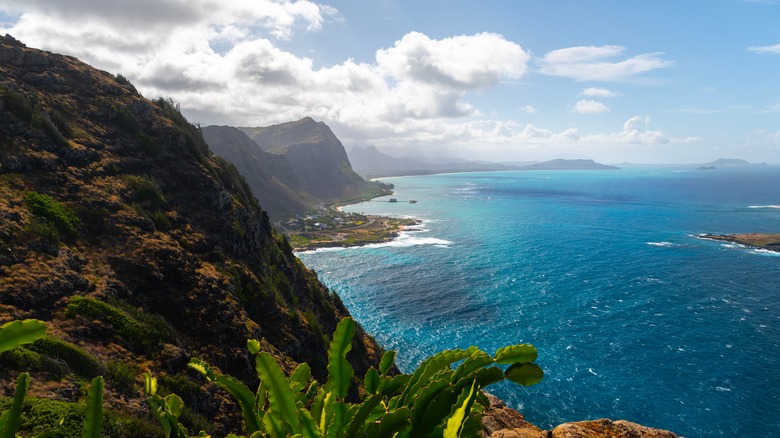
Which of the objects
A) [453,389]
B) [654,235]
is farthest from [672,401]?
[654,235]

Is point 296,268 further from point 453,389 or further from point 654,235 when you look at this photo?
point 654,235

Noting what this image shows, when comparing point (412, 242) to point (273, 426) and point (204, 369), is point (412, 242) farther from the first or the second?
point (273, 426)

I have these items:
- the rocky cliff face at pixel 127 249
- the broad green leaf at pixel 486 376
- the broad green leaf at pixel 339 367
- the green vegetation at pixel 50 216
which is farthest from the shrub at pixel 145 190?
the broad green leaf at pixel 486 376

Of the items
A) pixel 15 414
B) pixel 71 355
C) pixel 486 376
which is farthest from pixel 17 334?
pixel 71 355

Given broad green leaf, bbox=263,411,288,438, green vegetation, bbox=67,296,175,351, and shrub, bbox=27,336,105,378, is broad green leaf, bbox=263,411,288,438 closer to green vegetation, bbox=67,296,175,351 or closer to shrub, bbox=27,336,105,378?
shrub, bbox=27,336,105,378

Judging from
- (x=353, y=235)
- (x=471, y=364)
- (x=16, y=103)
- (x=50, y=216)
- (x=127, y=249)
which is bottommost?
(x=353, y=235)

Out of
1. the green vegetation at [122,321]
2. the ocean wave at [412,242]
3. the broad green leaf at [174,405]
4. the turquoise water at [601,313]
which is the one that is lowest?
the turquoise water at [601,313]

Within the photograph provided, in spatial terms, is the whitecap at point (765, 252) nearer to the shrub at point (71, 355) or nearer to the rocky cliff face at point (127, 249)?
the rocky cliff face at point (127, 249)
